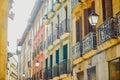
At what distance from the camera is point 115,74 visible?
14.6 m

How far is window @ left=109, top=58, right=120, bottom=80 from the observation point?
14.2 m

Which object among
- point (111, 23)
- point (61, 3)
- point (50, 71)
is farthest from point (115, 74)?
point (50, 71)

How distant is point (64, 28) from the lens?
2398 cm

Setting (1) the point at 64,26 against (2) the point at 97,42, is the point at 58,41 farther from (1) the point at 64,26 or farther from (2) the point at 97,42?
(2) the point at 97,42

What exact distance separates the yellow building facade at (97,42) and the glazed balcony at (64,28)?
948 millimetres

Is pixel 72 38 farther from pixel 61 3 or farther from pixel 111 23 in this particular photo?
pixel 111 23

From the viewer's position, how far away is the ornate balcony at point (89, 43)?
16797mm

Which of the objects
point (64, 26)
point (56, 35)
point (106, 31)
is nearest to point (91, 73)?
point (106, 31)

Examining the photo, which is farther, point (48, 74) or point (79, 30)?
point (48, 74)

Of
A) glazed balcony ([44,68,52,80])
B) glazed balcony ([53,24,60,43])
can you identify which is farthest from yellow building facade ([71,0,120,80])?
glazed balcony ([44,68,52,80])

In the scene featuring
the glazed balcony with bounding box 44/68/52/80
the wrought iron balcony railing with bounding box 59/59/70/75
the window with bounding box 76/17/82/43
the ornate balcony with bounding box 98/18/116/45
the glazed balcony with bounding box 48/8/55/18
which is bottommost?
the glazed balcony with bounding box 44/68/52/80

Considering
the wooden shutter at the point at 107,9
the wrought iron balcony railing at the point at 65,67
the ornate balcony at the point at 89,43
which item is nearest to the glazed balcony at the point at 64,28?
the wrought iron balcony railing at the point at 65,67

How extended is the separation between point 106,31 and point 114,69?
1.69 m

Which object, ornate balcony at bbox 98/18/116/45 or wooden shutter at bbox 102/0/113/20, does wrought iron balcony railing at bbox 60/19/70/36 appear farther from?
ornate balcony at bbox 98/18/116/45
